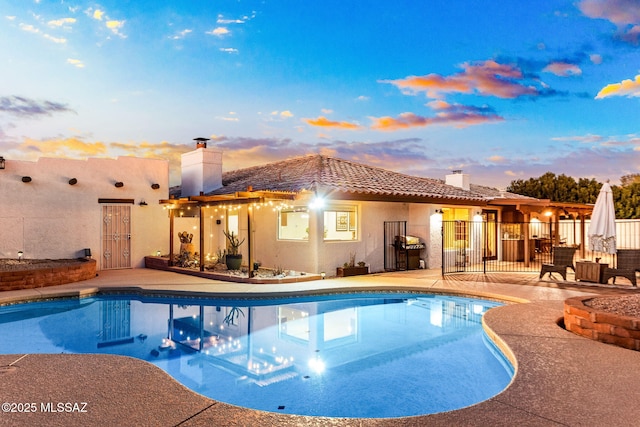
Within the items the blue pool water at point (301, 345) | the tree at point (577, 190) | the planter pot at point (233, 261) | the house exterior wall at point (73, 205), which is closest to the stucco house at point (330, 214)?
the planter pot at point (233, 261)

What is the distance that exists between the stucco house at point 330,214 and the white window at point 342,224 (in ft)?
0.11

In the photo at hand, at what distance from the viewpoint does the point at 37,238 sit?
47.2ft

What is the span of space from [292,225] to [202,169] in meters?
5.55

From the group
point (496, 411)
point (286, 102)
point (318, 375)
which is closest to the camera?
point (496, 411)

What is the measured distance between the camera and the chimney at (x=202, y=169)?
57.4ft

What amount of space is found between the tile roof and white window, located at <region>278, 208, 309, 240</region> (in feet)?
2.97

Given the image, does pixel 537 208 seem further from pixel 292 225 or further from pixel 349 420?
pixel 349 420

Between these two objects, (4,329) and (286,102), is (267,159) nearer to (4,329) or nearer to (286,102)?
(286,102)

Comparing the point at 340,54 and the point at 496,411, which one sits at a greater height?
the point at 340,54

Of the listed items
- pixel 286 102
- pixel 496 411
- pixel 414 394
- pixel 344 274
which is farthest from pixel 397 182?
pixel 496 411

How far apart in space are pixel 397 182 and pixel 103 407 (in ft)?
43.6

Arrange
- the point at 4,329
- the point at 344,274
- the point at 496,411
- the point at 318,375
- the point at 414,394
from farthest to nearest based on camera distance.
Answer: the point at 344,274
the point at 4,329
the point at 318,375
the point at 414,394
the point at 496,411

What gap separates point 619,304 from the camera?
21.9 feet

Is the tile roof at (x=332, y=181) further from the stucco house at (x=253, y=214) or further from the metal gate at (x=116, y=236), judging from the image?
the metal gate at (x=116, y=236)
